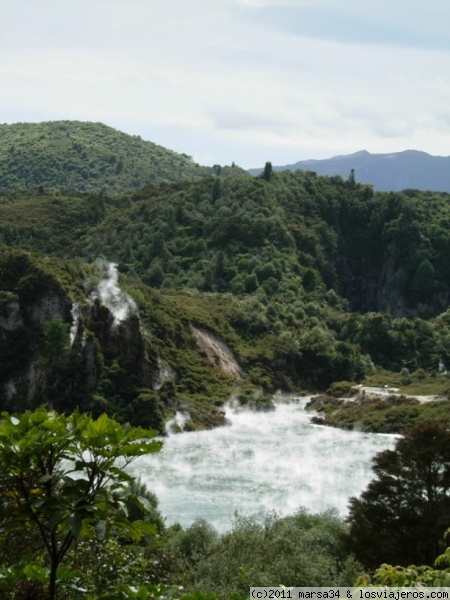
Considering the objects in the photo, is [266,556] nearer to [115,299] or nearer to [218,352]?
[115,299]

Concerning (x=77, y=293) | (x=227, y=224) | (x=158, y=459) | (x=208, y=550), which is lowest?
(x=158, y=459)

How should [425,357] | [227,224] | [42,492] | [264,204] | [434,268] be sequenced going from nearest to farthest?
1. [42,492]
2. [425,357]
3. [227,224]
4. [264,204]
5. [434,268]

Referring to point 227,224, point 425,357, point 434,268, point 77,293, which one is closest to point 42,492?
point 77,293

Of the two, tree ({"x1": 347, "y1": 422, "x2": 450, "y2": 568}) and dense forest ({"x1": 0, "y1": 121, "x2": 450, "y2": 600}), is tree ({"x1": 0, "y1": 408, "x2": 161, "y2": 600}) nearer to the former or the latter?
dense forest ({"x1": 0, "y1": 121, "x2": 450, "y2": 600})

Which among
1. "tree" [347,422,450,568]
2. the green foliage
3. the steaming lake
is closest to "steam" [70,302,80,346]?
the steaming lake

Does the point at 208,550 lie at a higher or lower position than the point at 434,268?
lower

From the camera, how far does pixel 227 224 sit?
140750 millimetres

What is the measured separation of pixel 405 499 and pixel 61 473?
2092 cm

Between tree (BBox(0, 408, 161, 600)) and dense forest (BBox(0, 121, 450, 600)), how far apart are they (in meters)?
0.16

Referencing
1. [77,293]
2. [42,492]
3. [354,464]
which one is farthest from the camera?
[77,293]

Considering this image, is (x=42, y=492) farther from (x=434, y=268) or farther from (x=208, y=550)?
(x=434, y=268)

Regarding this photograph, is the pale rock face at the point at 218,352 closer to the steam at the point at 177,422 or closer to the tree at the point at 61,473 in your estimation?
the steam at the point at 177,422

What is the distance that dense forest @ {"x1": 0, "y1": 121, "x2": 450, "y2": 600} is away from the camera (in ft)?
90.1

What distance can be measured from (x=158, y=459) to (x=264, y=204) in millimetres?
93518
